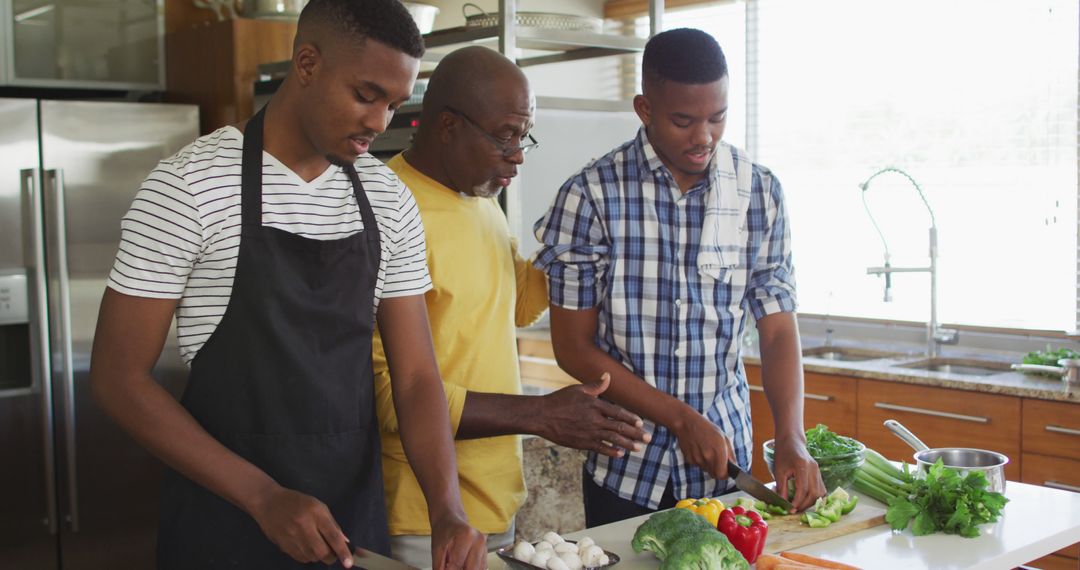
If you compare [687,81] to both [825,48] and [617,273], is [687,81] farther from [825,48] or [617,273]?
[825,48]

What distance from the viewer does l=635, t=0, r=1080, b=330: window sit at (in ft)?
13.5

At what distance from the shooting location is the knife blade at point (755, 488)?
1.94 metres

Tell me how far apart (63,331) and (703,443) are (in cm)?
255

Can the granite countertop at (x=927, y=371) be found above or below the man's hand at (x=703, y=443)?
below

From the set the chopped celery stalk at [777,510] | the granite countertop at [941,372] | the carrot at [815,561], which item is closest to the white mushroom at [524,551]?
the carrot at [815,561]

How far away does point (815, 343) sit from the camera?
15.6 feet

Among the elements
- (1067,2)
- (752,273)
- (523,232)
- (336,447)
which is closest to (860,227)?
(1067,2)

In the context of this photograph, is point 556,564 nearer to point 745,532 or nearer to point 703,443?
point 745,532

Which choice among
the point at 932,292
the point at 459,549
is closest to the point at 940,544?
the point at 459,549

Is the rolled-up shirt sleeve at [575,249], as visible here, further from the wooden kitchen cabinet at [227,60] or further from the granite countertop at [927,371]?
the wooden kitchen cabinet at [227,60]

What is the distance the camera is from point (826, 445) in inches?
83.7

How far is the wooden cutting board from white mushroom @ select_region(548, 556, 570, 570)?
0.38m

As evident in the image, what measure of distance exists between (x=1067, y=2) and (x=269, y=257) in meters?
3.48

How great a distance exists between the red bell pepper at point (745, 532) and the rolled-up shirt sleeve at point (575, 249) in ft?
1.69
